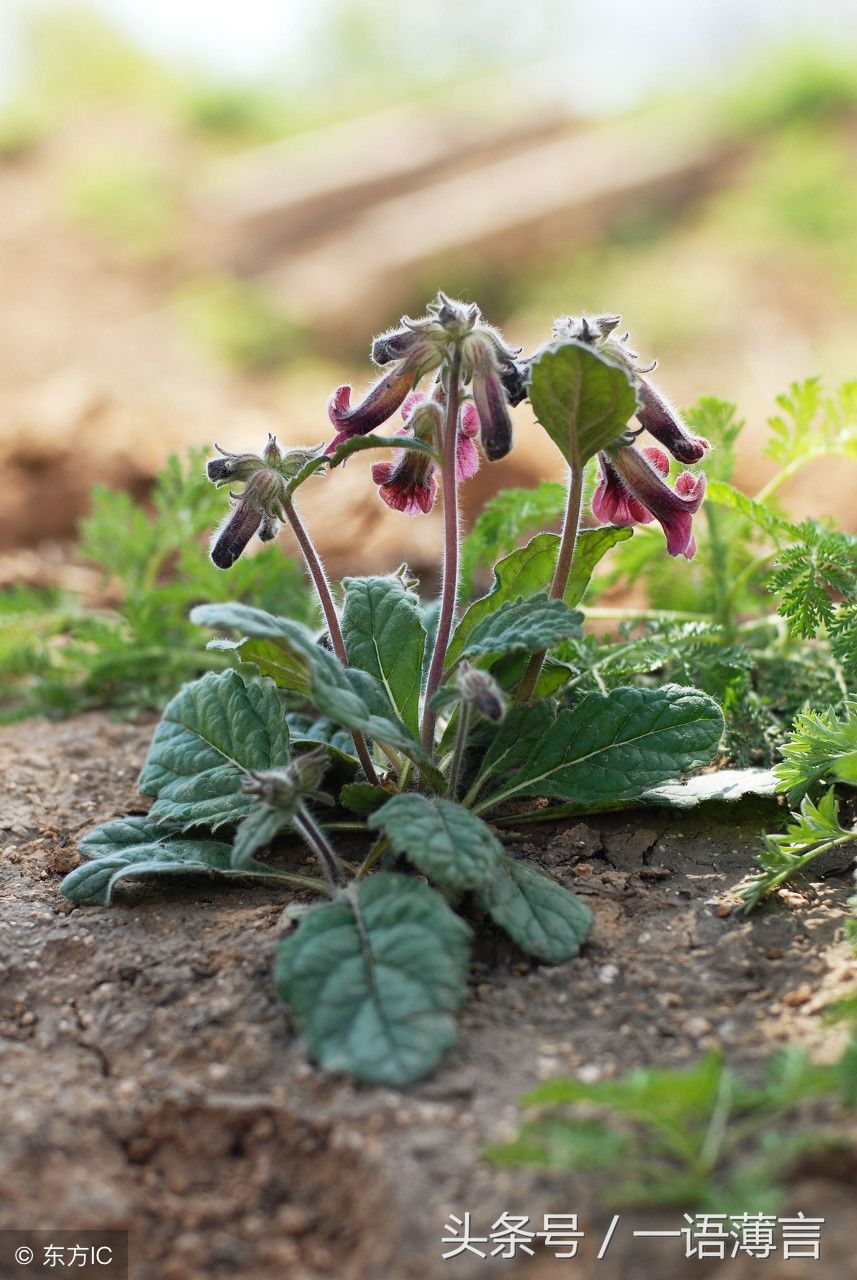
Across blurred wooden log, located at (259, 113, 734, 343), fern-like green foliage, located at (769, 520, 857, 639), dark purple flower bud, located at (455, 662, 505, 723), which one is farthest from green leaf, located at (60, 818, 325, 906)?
blurred wooden log, located at (259, 113, 734, 343)

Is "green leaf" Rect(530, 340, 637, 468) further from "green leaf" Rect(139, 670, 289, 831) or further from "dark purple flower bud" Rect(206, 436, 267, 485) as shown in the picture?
"green leaf" Rect(139, 670, 289, 831)

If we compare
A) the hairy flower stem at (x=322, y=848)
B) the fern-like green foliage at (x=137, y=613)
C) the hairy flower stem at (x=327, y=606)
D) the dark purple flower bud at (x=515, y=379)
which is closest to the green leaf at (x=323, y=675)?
the hairy flower stem at (x=327, y=606)

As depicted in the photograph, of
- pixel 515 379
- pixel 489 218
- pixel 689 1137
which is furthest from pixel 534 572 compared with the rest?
pixel 489 218

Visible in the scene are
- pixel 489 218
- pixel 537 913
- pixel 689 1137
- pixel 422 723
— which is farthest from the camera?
pixel 489 218

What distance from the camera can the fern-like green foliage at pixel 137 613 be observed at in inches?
125

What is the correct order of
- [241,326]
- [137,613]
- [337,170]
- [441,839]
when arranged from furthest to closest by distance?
[337,170], [241,326], [137,613], [441,839]

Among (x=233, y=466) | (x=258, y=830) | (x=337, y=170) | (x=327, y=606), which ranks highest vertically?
(x=337, y=170)

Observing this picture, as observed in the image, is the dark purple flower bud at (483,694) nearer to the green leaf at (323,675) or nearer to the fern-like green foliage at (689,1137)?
the green leaf at (323,675)

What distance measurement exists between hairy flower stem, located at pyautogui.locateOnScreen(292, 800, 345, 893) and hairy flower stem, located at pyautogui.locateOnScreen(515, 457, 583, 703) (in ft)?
1.58

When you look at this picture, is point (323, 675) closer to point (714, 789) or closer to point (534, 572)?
point (534, 572)

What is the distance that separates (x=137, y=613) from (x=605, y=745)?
152cm

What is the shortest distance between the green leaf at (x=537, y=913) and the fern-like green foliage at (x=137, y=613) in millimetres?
1279

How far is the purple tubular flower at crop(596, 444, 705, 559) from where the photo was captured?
7.08 feet

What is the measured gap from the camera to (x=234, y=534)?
7.23 ft
